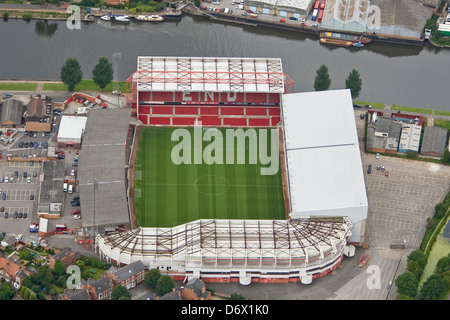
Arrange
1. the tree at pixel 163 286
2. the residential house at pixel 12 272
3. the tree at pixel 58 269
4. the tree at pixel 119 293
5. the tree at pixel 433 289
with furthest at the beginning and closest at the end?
the tree at pixel 58 269 → the residential house at pixel 12 272 → the tree at pixel 433 289 → the tree at pixel 163 286 → the tree at pixel 119 293

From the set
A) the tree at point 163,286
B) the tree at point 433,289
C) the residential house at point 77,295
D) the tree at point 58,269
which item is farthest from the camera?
the tree at point 58,269

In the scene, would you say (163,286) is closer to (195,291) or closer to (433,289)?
(195,291)

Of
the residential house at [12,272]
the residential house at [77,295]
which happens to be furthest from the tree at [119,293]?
the residential house at [12,272]

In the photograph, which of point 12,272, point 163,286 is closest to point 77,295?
point 12,272

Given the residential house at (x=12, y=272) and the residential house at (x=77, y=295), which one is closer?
the residential house at (x=77, y=295)

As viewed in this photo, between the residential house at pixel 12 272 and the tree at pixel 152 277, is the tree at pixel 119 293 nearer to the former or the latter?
the tree at pixel 152 277

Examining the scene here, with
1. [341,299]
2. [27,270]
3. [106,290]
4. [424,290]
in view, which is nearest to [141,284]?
[106,290]
